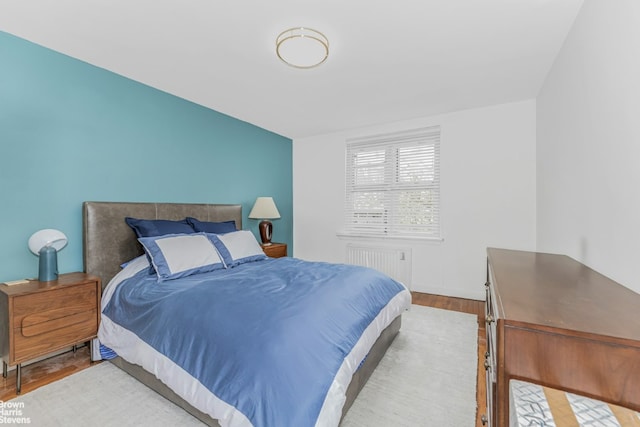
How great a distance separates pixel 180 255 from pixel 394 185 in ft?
9.90

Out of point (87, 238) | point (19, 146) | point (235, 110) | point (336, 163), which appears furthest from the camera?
point (336, 163)

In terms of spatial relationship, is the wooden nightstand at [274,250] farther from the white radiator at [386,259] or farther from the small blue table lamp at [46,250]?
the small blue table lamp at [46,250]

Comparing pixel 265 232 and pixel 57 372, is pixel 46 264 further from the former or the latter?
pixel 265 232

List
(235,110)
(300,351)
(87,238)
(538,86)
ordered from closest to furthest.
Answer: (300,351)
(87,238)
(538,86)
(235,110)

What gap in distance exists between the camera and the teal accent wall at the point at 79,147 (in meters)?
2.07

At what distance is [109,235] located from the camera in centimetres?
250

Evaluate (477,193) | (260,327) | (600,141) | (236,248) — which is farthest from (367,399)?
(477,193)

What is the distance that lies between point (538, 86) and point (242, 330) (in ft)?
11.8

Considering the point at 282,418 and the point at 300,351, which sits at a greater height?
the point at 300,351

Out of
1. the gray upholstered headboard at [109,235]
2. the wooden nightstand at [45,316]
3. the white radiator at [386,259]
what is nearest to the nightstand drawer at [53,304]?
the wooden nightstand at [45,316]

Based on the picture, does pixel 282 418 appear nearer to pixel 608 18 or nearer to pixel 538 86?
pixel 608 18

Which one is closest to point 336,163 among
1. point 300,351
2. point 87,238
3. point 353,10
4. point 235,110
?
point 235,110

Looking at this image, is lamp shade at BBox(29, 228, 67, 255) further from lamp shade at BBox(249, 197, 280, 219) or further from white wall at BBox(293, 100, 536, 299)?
white wall at BBox(293, 100, 536, 299)

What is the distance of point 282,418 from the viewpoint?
1099 mm
